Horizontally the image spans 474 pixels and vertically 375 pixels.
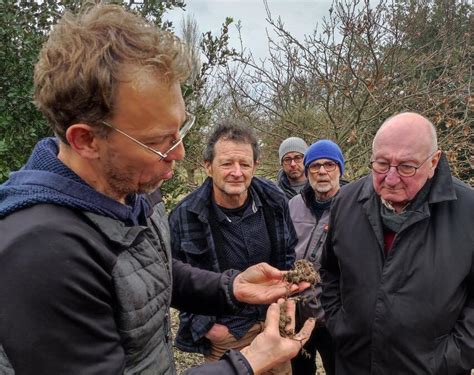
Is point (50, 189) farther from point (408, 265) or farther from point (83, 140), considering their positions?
point (408, 265)

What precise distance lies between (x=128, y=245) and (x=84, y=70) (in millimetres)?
498

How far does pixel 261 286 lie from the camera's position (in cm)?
210

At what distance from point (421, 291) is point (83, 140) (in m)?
1.84

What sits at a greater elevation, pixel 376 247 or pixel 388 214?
pixel 388 214

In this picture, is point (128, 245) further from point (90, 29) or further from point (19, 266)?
point (90, 29)

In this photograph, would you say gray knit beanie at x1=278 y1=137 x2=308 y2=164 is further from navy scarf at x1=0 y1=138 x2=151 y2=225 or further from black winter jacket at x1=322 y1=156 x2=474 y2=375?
navy scarf at x1=0 y1=138 x2=151 y2=225

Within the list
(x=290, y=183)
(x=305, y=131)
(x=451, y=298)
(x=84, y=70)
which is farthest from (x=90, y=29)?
(x=305, y=131)

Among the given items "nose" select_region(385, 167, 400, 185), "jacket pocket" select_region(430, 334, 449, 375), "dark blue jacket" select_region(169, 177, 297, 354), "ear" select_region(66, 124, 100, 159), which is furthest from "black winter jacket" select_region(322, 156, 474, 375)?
"ear" select_region(66, 124, 100, 159)

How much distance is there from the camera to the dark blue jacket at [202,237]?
2.82 meters

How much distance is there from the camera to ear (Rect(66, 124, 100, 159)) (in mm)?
1198

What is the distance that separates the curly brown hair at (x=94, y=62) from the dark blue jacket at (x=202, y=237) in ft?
5.40

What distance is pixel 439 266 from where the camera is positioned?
2.20 meters

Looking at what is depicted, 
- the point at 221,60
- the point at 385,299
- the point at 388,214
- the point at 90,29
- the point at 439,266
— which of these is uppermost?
the point at 221,60

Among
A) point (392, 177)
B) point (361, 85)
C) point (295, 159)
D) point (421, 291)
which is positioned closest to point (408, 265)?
point (421, 291)
